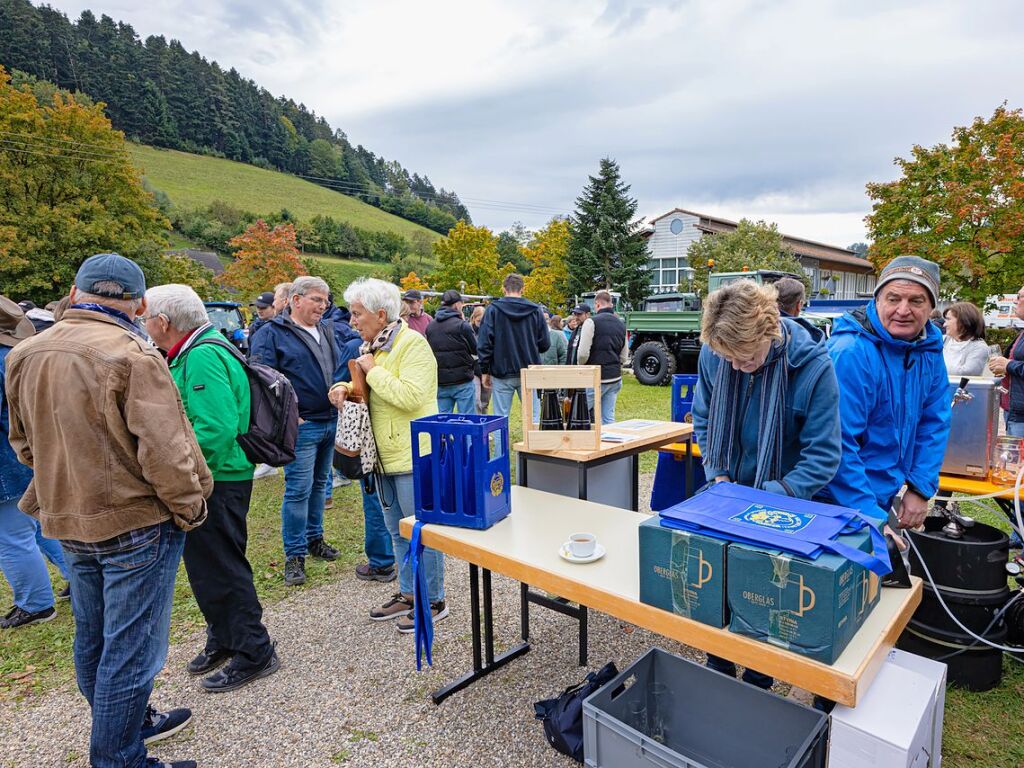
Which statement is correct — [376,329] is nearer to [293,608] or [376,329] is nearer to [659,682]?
[293,608]

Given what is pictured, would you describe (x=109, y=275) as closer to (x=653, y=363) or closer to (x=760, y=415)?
(x=760, y=415)

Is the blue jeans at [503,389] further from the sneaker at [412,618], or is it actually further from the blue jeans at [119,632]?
the blue jeans at [119,632]

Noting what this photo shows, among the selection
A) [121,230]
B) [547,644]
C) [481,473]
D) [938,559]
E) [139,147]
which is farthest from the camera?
[139,147]

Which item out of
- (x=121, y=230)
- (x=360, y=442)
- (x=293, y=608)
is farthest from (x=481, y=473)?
(x=121, y=230)

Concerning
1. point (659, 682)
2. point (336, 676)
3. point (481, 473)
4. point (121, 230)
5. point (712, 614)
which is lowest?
point (336, 676)

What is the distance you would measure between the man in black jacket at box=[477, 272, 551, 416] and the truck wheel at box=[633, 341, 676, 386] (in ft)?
21.2

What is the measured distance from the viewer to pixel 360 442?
9.53 feet

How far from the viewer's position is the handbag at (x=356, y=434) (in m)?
2.90

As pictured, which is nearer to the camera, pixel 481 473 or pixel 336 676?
pixel 481 473

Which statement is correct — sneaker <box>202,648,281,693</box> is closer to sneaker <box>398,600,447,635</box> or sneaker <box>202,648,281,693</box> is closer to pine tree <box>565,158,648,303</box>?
sneaker <box>398,600,447,635</box>

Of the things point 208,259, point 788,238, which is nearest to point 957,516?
point 788,238

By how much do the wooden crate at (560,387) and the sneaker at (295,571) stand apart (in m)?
1.83

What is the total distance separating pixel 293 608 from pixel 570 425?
2.03 metres

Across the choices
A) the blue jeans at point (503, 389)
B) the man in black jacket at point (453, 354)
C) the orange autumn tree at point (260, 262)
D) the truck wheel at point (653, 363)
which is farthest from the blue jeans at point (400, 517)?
the orange autumn tree at point (260, 262)
